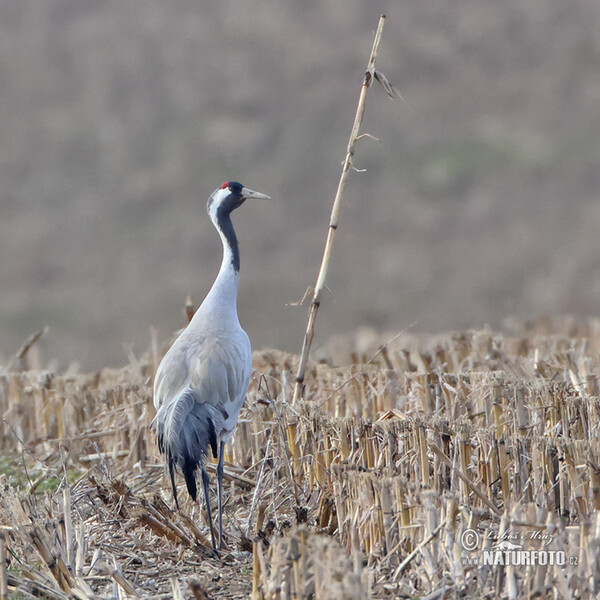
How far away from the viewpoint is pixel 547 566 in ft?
11.7

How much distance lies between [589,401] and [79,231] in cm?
2210

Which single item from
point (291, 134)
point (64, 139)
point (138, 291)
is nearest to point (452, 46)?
point (291, 134)

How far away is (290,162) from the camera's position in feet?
89.2

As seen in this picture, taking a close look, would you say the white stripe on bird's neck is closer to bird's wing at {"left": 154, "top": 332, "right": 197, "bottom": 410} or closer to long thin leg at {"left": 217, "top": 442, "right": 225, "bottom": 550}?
bird's wing at {"left": 154, "top": 332, "right": 197, "bottom": 410}

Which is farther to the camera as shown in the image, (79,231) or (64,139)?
(64,139)

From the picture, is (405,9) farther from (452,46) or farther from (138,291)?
(138,291)

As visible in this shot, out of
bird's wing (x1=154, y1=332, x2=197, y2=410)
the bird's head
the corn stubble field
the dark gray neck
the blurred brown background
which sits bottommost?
the corn stubble field

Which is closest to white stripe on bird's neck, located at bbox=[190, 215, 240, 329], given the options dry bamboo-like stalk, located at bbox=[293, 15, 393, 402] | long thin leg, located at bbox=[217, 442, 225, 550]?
dry bamboo-like stalk, located at bbox=[293, 15, 393, 402]

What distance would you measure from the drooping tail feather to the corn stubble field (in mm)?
179

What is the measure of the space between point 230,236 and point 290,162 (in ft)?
70.8

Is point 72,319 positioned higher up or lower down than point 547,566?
higher up

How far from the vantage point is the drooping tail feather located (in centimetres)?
498

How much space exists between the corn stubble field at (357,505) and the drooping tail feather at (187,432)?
18cm

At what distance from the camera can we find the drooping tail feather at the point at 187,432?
498 cm
